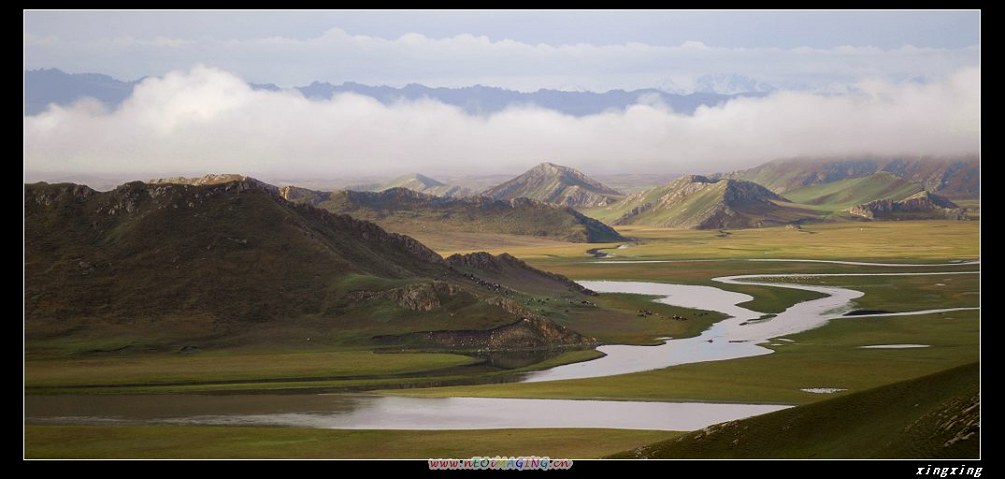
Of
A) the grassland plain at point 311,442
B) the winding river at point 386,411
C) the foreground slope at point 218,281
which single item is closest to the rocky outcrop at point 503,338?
the foreground slope at point 218,281

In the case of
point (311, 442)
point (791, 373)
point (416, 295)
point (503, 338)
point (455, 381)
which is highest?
point (416, 295)

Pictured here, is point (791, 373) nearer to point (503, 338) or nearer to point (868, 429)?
point (503, 338)

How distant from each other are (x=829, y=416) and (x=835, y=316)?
99.3 m

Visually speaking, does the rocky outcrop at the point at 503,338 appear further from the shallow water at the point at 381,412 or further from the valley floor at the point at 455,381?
the shallow water at the point at 381,412

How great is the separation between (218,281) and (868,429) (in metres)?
104

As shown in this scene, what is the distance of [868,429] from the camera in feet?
206

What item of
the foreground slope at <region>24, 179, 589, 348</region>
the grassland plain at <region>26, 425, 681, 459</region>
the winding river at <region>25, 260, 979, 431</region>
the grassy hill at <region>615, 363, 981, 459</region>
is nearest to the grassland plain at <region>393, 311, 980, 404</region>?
the winding river at <region>25, 260, 979, 431</region>

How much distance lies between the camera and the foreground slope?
454 feet

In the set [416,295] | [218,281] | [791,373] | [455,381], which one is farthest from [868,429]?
[218,281]

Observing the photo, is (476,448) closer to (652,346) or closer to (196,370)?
(196,370)

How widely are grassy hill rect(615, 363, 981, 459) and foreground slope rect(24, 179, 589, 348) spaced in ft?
228

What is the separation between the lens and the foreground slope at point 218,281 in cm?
13838

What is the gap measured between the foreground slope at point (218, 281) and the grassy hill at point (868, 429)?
2738 inches

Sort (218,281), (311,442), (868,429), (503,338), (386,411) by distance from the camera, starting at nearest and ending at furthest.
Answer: (868,429) < (311,442) < (386,411) < (503,338) < (218,281)
